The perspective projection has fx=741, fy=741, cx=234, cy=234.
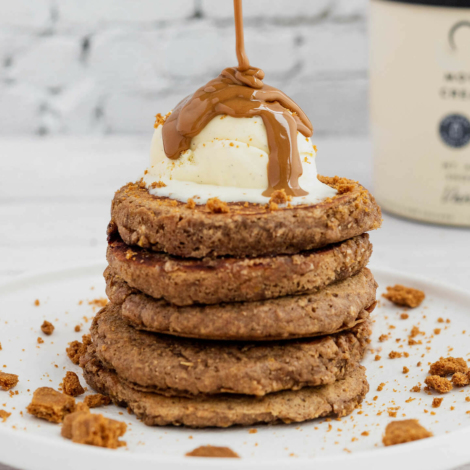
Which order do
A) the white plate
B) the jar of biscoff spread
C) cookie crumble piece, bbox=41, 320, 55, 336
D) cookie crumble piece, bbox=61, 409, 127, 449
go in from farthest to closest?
the jar of biscoff spread
cookie crumble piece, bbox=41, 320, 55, 336
cookie crumble piece, bbox=61, 409, 127, 449
the white plate

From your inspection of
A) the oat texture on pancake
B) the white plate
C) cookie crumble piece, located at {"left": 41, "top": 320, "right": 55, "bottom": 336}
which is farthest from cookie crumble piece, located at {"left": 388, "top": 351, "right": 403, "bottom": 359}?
cookie crumble piece, located at {"left": 41, "top": 320, "right": 55, "bottom": 336}

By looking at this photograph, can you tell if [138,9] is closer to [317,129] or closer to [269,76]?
[269,76]

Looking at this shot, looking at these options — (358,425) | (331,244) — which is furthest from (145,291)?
(358,425)

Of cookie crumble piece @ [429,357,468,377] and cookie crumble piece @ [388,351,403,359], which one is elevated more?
cookie crumble piece @ [429,357,468,377]

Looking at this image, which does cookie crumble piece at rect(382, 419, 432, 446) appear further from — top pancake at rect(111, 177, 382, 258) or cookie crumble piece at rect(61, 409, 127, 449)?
cookie crumble piece at rect(61, 409, 127, 449)

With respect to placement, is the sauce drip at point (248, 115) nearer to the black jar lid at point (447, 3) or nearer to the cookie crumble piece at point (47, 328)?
the cookie crumble piece at point (47, 328)

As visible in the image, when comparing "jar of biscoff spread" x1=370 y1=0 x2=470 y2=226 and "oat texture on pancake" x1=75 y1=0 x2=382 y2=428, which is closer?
"oat texture on pancake" x1=75 y1=0 x2=382 y2=428

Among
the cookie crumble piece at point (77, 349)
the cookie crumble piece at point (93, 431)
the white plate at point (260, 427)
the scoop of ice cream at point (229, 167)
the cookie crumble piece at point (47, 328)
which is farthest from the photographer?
the cookie crumble piece at point (47, 328)

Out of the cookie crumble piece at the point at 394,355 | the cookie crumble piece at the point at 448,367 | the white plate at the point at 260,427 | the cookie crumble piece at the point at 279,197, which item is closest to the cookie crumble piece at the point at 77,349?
the white plate at the point at 260,427
